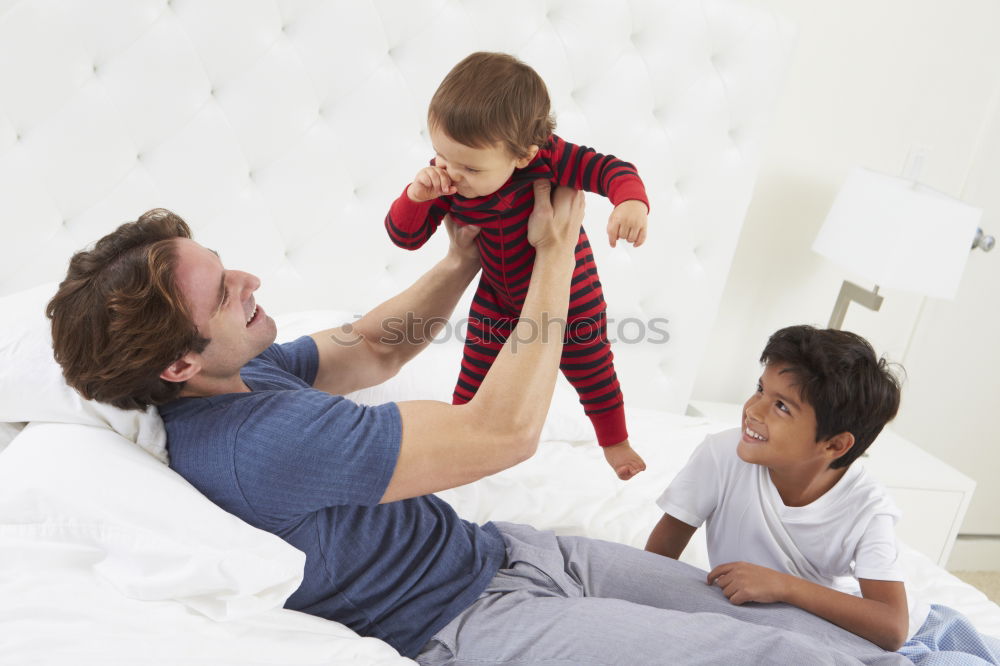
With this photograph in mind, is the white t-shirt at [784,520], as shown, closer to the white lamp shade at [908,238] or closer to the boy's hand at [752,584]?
the boy's hand at [752,584]

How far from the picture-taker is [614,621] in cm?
113

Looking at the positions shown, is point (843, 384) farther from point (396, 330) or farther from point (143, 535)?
point (143, 535)

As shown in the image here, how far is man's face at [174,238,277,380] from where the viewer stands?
1.07 meters

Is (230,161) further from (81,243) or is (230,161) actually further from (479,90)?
(479,90)

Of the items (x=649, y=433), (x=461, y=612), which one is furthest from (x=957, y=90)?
(x=461, y=612)

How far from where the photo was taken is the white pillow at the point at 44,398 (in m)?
1.10

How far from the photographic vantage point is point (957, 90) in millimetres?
2529

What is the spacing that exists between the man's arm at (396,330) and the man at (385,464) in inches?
6.8

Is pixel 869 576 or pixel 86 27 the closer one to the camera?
pixel 869 576

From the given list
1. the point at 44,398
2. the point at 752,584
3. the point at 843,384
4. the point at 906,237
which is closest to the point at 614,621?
the point at 752,584

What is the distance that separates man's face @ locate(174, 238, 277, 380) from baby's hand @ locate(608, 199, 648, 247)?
0.52 m

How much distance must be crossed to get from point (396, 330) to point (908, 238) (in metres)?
1.45

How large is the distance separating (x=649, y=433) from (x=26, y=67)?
165cm

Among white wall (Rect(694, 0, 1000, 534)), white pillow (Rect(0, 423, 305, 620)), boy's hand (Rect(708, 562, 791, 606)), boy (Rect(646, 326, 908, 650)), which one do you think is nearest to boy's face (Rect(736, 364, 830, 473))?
boy (Rect(646, 326, 908, 650))
